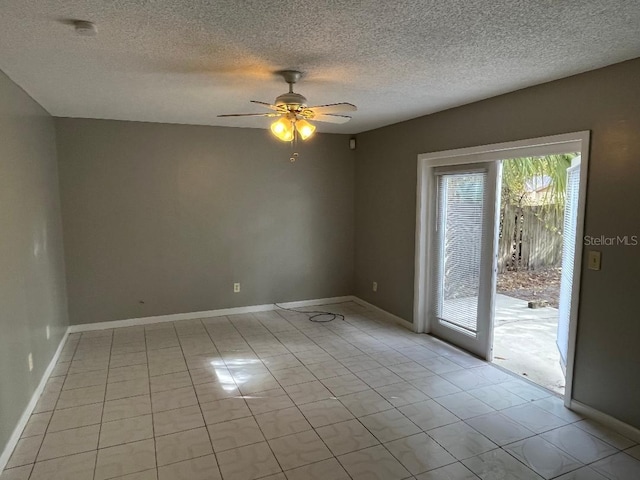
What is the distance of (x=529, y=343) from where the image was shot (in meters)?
4.33

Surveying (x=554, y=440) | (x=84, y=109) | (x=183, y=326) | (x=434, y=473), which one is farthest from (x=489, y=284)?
(x=84, y=109)

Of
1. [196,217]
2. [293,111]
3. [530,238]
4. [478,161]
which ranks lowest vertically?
[530,238]

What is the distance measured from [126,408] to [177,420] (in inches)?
17.4

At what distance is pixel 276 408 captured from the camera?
2902 mm

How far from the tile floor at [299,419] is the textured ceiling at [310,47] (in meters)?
2.30

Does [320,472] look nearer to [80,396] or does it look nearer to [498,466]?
[498,466]

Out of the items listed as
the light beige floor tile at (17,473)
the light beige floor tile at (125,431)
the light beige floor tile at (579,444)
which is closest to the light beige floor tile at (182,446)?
the light beige floor tile at (125,431)

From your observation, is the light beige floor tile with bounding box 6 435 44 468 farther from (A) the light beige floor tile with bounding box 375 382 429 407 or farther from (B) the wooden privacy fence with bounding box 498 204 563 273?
(B) the wooden privacy fence with bounding box 498 204 563 273

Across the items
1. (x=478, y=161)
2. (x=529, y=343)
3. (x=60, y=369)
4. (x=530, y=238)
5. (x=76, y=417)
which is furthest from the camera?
(x=530, y=238)

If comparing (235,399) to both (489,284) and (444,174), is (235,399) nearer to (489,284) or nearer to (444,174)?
(489,284)

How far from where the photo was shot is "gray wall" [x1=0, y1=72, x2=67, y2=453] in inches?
99.1

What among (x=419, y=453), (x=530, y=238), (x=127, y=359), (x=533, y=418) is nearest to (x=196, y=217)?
(x=127, y=359)

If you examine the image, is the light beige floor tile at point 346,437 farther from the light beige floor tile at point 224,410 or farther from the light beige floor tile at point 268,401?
the light beige floor tile at point 224,410

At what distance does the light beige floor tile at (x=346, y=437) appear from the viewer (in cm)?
246
